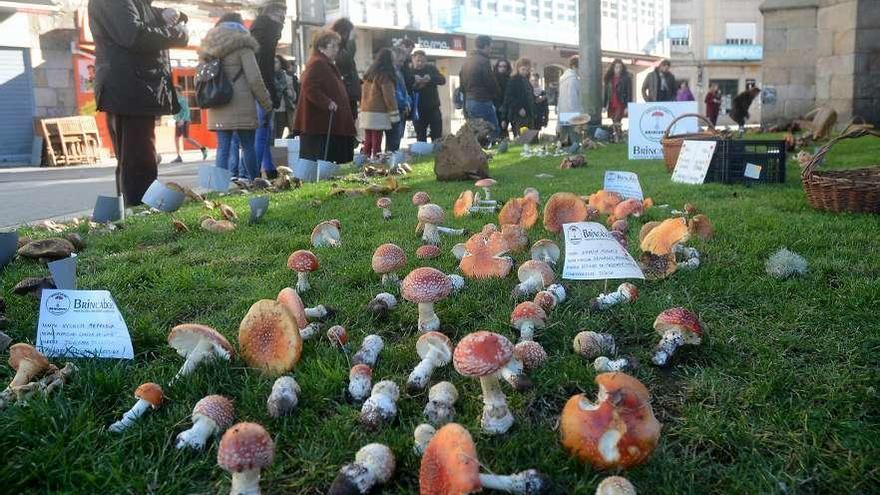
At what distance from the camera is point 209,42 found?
7.69 m

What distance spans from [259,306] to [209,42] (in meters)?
6.10

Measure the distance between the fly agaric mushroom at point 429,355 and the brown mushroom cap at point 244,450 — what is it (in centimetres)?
65

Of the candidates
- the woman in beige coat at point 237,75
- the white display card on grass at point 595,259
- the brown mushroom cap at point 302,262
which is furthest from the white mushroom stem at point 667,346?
the woman in beige coat at point 237,75

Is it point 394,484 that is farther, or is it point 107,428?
point 107,428

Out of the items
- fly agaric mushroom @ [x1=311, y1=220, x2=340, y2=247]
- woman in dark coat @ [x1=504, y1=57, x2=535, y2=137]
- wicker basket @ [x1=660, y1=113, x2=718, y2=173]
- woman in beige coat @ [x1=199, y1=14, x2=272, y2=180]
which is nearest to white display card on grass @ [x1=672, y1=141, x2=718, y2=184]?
wicker basket @ [x1=660, y1=113, x2=718, y2=173]

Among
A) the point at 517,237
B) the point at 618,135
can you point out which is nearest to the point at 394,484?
the point at 517,237

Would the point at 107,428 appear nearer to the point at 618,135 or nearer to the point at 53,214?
the point at 53,214

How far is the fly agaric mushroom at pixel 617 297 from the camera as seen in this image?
9.68ft

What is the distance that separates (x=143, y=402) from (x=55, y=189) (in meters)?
9.36

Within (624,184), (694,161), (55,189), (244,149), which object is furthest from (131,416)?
(55,189)

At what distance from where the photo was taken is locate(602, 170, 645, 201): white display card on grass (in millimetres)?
5000

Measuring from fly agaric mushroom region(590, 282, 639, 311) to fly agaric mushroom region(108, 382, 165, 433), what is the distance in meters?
1.73

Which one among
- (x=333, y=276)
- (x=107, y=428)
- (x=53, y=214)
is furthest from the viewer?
(x=53, y=214)

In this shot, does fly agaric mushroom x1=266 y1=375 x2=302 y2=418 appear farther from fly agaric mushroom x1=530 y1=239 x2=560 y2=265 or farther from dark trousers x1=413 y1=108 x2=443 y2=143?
dark trousers x1=413 y1=108 x2=443 y2=143
